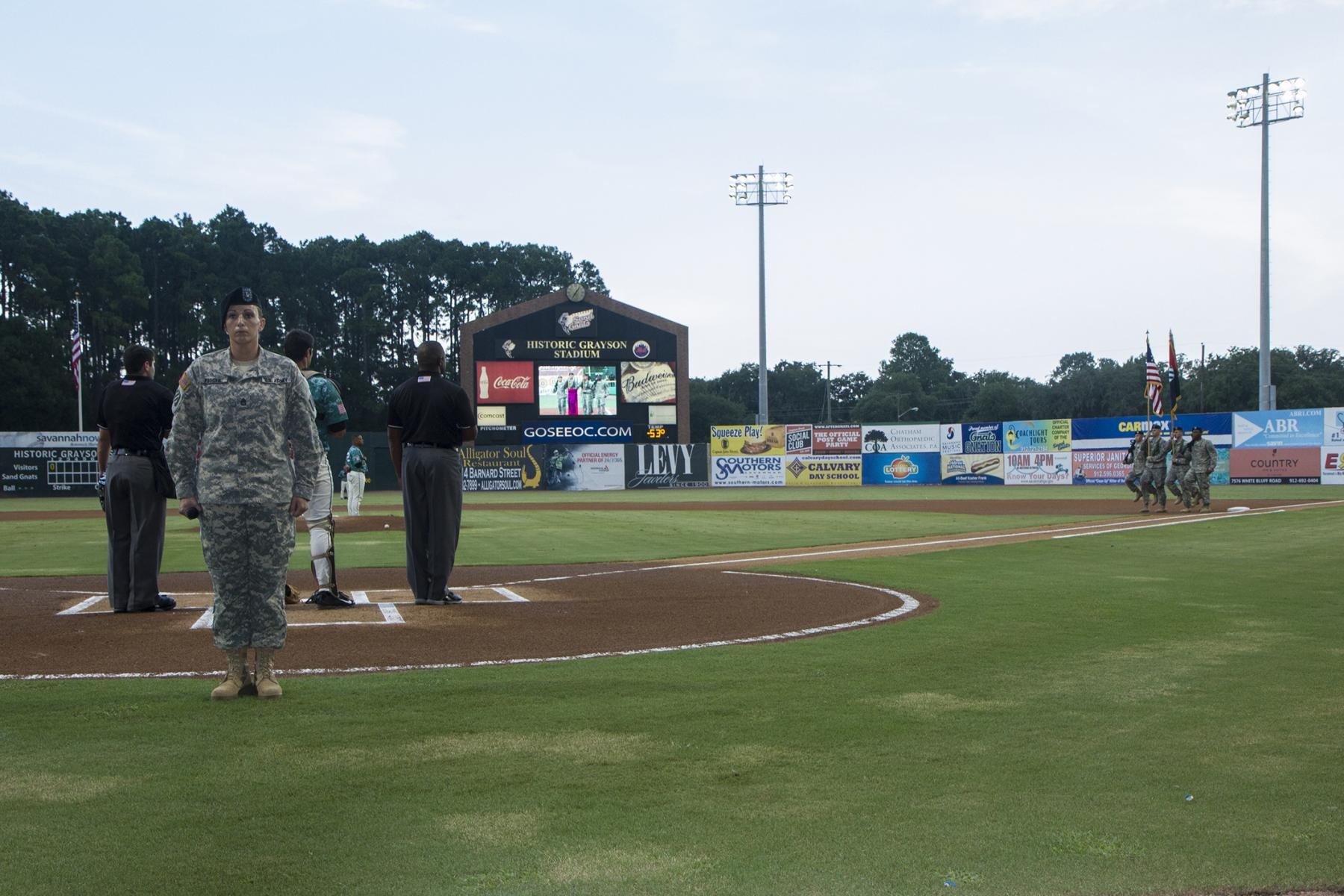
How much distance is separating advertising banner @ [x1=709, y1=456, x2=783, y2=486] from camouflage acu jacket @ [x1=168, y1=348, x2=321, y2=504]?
4695 cm

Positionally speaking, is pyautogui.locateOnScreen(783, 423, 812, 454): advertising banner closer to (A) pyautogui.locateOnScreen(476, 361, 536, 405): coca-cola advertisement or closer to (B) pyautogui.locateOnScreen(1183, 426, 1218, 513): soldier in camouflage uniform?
(A) pyautogui.locateOnScreen(476, 361, 536, 405): coca-cola advertisement

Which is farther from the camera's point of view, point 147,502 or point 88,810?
point 147,502

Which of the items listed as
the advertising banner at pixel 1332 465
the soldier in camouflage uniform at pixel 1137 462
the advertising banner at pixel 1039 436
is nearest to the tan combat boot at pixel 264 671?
the soldier in camouflage uniform at pixel 1137 462

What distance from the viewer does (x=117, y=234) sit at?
77.9 m

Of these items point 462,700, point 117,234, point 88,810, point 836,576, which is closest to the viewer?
point 88,810

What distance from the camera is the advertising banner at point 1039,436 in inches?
1822

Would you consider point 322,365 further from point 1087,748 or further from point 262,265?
point 1087,748

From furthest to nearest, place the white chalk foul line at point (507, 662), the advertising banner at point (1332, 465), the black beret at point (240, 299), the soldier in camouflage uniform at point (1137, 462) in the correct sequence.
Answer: the advertising banner at point (1332, 465) → the soldier in camouflage uniform at point (1137, 462) → the white chalk foul line at point (507, 662) → the black beret at point (240, 299)

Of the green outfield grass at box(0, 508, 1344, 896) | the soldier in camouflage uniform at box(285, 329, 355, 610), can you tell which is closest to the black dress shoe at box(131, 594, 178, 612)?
the soldier in camouflage uniform at box(285, 329, 355, 610)

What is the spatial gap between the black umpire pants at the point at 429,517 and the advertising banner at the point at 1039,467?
40406 millimetres

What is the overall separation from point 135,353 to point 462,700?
529 cm

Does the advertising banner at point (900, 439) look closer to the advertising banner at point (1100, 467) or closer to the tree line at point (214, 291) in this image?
the advertising banner at point (1100, 467)

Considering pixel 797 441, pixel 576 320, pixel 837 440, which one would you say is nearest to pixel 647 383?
pixel 576 320

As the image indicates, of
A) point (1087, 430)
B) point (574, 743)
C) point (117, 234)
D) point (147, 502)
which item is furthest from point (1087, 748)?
point (117, 234)
